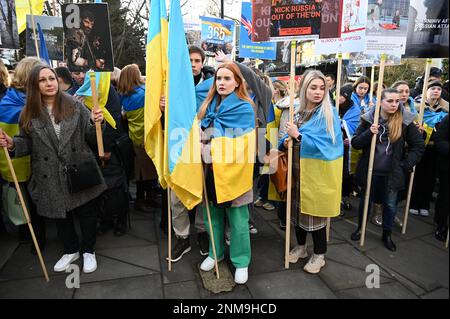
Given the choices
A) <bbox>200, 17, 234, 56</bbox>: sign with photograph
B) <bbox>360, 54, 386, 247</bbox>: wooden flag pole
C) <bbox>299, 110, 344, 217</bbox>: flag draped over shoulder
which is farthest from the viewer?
<bbox>200, 17, 234, 56</bbox>: sign with photograph

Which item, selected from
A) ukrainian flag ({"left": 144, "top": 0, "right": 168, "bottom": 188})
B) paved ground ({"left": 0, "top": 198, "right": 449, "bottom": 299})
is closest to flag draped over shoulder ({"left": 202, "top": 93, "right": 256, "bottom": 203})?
ukrainian flag ({"left": 144, "top": 0, "right": 168, "bottom": 188})

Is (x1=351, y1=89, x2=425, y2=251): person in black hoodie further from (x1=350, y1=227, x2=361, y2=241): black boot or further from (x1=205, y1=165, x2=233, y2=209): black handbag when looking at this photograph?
(x1=205, y1=165, x2=233, y2=209): black handbag

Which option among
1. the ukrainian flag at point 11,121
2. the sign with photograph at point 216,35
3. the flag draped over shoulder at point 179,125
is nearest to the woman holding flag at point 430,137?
the flag draped over shoulder at point 179,125

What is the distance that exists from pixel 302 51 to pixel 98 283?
1516 cm

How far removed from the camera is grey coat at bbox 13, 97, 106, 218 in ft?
9.34

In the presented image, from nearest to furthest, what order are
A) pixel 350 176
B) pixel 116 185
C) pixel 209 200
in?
1. pixel 209 200
2. pixel 116 185
3. pixel 350 176

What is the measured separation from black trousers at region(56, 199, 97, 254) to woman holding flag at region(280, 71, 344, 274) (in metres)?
2.11

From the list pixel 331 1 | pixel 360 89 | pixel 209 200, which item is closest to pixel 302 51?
pixel 360 89

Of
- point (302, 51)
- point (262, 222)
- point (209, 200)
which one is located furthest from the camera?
point (302, 51)

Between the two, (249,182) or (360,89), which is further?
(360,89)

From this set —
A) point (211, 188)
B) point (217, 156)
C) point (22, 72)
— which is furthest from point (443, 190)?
point (22, 72)

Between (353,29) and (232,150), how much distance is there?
223 centimetres

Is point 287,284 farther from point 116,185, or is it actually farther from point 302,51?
point 302,51

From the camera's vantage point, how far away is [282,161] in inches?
126
